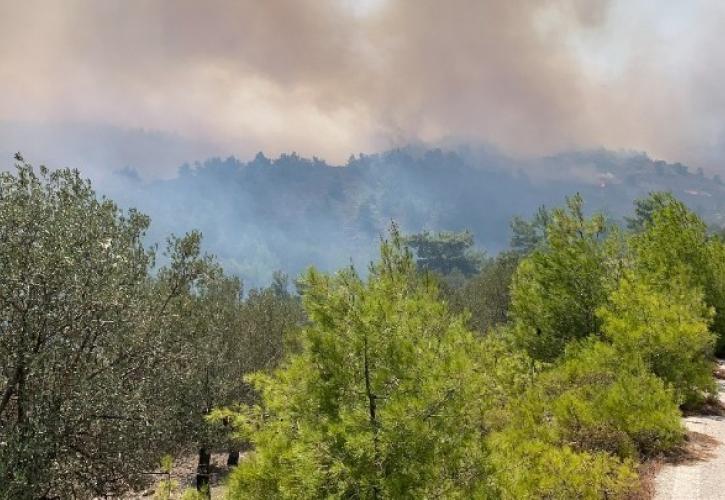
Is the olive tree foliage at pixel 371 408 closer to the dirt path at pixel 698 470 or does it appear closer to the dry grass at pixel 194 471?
the dirt path at pixel 698 470

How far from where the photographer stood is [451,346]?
34.5ft

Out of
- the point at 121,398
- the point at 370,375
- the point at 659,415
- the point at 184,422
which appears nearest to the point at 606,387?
the point at 659,415

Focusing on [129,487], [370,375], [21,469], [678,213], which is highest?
[678,213]

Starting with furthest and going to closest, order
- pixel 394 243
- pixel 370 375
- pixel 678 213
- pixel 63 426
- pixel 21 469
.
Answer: pixel 678 213 < pixel 394 243 < pixel 63 426 < pixel 21 469 < pixel 370 375

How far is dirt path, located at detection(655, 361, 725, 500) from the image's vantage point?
47.2ft

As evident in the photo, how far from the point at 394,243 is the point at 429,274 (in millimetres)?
4405

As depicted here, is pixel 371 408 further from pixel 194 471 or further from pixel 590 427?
pixel 194 471

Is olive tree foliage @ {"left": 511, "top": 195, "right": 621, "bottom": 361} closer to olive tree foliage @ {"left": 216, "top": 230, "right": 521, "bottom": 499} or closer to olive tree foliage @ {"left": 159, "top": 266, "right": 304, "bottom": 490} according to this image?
olive tree foliage @ {"left": 159, "top": 266, "right": 304, "bottom": 490}

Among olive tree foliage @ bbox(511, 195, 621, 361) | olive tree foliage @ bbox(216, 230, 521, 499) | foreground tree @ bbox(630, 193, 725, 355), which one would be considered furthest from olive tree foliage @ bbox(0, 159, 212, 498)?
foreground tree @ bbox(630, 193, 725, 355)

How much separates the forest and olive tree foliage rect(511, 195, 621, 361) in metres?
0.12

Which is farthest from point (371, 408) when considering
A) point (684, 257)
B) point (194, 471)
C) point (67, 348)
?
point (194, 471)

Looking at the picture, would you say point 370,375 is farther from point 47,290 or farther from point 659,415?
point 659,415

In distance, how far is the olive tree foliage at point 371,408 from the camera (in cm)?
877

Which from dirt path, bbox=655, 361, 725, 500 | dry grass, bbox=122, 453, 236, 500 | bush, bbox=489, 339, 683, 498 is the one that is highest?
bush, bbox=489, 339, 683, 498
